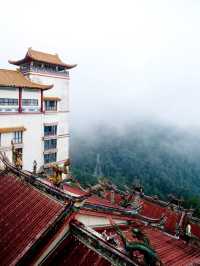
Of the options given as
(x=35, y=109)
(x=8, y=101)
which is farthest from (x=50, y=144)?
(x=8, y=101)

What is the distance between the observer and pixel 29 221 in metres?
9.56

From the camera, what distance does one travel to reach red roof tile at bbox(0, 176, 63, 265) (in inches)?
346

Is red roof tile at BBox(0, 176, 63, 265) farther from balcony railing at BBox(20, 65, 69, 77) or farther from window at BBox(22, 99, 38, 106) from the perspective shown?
balcony railing at BBox(20, 65, 69, 77)

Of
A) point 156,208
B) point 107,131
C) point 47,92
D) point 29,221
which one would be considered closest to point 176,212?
point 156,208

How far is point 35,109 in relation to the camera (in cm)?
3709

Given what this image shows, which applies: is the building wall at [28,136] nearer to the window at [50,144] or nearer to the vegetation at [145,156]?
the window at [50,144]

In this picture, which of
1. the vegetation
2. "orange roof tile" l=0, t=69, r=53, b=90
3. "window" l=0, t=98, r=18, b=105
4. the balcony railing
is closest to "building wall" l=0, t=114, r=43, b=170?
"window" l=0, t=98, r=18, b=105

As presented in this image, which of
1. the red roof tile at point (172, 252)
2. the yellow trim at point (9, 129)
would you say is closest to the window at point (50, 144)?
the yellow trim at point (9, 129)

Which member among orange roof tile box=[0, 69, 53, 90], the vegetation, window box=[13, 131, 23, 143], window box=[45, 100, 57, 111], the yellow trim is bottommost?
the vegetation

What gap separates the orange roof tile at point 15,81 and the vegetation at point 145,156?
60.9 m

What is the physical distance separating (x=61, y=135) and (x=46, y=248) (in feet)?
113

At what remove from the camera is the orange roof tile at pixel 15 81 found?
109 ft

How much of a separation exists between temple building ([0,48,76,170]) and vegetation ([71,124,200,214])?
5380 cm

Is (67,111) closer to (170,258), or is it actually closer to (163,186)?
(170,258)
